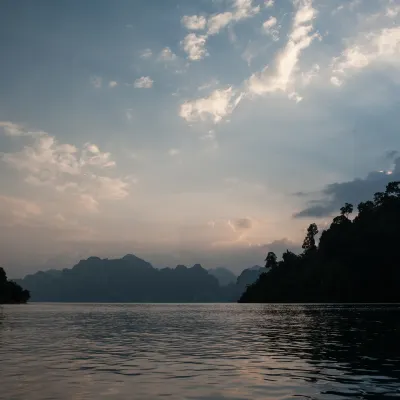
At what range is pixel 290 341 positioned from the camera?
162 feet

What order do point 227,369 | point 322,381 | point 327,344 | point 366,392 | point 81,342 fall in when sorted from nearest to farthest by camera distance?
point 366,392
point 322,381
point 227,369
point 327,344
point 81,342

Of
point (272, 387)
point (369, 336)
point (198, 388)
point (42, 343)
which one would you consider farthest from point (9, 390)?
point (369, 336)

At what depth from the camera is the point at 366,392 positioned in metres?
22.6

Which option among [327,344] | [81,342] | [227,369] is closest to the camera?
[227,369]

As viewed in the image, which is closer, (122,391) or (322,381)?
(122,391)

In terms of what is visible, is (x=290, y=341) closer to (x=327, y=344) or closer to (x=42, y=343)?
(x=327, y=344)

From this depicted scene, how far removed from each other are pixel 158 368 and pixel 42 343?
21.5 metres

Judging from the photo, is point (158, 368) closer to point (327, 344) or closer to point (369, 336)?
point (327, 344)

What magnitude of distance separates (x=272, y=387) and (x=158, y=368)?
30.3 feet

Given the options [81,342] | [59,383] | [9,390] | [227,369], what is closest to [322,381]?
[227,369]

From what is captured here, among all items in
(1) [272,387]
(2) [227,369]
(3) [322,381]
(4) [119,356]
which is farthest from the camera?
(4) [119,356]

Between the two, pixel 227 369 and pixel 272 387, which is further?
pixel 227 369

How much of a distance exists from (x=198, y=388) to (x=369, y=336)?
116ft

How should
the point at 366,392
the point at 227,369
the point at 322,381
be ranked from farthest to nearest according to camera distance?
1. the point at 227,369
2. the point at 322,381
3. the point at 366,392
